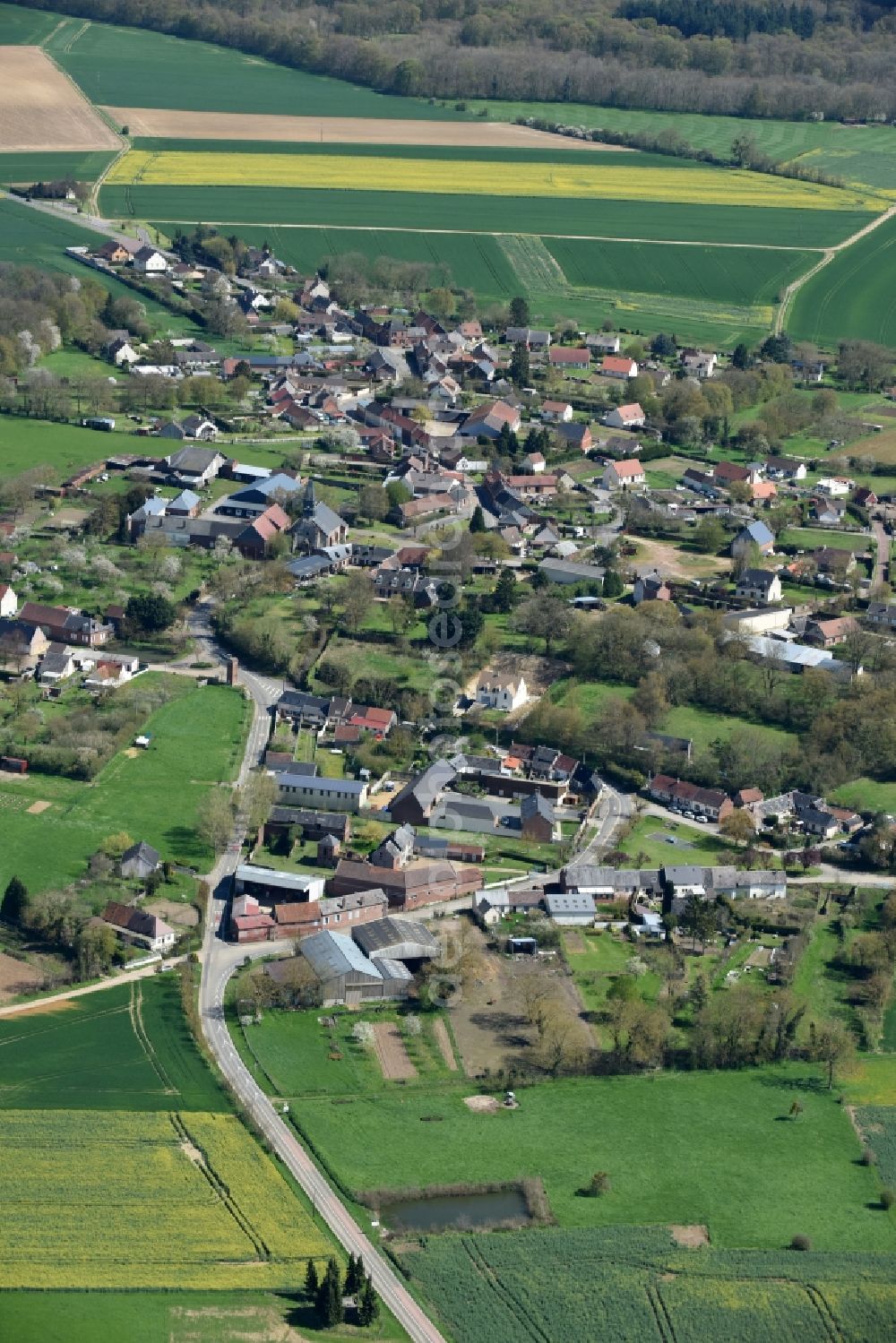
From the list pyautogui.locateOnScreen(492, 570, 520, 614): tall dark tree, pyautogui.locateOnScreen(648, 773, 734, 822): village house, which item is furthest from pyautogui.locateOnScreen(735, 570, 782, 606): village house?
pyautogui.locateOnScreen(648, 773, 734, 822): village house

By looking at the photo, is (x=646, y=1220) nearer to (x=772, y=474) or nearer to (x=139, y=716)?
(x=139, y=716)

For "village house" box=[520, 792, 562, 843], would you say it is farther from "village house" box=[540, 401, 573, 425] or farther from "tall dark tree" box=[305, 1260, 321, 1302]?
"village house" box=[540, 401, 573, 425]

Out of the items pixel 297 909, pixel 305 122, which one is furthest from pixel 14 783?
pixel 305 122

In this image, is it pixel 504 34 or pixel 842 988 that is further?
pixel 504 34

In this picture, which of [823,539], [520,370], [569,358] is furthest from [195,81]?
[823,539]

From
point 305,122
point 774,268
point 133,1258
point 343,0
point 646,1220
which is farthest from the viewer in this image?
point 343,0
